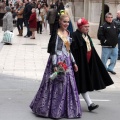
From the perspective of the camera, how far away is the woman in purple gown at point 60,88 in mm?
6812

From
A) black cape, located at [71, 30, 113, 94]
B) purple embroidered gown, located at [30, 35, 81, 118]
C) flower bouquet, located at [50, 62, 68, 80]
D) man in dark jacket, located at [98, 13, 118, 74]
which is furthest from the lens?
man in dark jacket, located at [98, 13, 118, 74]

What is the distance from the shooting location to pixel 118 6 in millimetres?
20016

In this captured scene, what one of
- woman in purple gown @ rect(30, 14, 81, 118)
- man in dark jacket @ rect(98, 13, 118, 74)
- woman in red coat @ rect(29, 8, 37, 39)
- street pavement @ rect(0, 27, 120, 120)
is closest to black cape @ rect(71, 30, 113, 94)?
woman in purple gown @ rect(30, 14, 81, 118)

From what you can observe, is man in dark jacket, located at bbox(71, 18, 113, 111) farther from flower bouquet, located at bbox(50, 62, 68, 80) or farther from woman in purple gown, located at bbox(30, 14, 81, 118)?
flower bouquet, located at bbox(50, 62, 68, 80)

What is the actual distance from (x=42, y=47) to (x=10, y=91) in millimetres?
8441

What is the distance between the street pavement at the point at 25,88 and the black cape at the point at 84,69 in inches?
19.0

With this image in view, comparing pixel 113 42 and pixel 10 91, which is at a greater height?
pixel 113 42

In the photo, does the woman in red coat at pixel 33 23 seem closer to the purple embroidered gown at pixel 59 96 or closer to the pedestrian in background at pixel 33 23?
the pedestrian in background at pixel 33 23

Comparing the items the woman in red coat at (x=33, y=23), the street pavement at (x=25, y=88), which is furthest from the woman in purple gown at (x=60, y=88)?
the woman in red coat at (x=33, y=23)

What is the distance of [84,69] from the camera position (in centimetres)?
728

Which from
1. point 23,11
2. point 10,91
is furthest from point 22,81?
point 23,11

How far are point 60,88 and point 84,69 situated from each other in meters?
0.68

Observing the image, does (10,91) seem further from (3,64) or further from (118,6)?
(118,6)

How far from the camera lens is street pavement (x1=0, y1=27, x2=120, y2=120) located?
730cm
